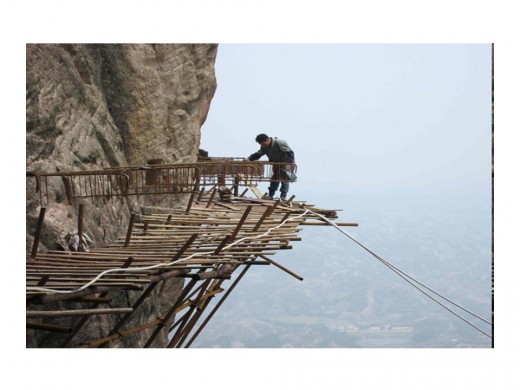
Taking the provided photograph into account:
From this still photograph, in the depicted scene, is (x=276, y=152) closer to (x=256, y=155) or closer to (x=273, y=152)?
(x=273, y=152)

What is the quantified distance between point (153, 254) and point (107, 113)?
12.7 feet

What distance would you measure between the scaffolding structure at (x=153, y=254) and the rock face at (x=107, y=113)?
10.2 inches

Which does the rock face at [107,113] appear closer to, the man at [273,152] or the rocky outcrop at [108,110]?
the rocky outcrop at [108,110]

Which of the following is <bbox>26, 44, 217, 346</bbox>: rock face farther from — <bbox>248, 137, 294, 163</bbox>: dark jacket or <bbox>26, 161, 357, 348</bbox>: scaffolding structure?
<bbox>248, 137, 294, 163</bbox>: dark jacket

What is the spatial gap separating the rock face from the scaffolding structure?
0.26 meters

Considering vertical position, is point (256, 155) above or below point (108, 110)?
below

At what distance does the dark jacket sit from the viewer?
11.1 meters

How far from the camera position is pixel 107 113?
932cm

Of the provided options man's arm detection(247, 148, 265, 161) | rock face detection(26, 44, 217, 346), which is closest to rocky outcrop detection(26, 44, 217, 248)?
rock face detection(26, 44, 217, 346)

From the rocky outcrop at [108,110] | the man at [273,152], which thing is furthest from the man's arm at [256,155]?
the rocky outcrop at [108,110]

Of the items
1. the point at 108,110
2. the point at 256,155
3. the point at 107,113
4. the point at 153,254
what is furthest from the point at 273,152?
the point at 153,254

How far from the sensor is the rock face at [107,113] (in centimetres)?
729

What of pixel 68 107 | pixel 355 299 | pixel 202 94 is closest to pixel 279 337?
pixel 355 299

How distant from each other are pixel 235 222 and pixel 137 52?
12.2 feet
